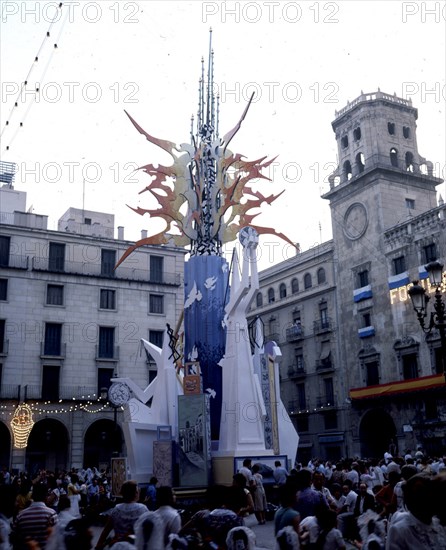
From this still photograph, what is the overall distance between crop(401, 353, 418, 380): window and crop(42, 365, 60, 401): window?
21.6 meters

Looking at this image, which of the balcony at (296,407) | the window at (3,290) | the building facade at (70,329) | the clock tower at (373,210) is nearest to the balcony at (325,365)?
the clock tower at (373,210)

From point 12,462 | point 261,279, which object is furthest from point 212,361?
point 261,279

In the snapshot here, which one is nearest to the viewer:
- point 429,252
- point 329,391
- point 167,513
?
point 167,513

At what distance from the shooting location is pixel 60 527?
6.02 m

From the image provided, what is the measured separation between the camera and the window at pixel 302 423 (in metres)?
47.9

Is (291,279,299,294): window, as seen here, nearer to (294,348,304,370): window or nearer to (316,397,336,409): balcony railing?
(294,348,304,370): window

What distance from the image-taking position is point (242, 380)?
21266 mm

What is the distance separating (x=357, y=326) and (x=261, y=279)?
580 inches

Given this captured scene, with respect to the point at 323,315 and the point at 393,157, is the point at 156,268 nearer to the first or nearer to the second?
the point at 323,315

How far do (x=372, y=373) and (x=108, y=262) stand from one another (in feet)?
63.6

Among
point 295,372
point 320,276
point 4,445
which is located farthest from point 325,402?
point 4,445

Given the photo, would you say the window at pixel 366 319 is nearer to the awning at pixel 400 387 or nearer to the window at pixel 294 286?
the awning at pixel 400 387

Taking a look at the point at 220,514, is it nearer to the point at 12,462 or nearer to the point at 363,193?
the point at 12,462

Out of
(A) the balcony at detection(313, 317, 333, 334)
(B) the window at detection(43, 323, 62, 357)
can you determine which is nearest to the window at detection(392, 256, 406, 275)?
(A) the balcony at detection(313, 317, 333, 334)
